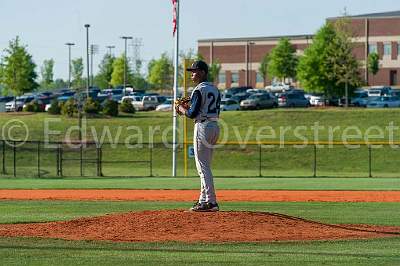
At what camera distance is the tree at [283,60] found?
94.8m

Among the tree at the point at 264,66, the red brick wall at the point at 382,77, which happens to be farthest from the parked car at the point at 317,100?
the tree at the point at 264,66

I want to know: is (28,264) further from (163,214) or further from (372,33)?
(372,33)

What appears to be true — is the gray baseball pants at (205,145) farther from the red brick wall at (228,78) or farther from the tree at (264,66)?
the red brick wall at (228,78)

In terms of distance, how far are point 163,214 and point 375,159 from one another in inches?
1300

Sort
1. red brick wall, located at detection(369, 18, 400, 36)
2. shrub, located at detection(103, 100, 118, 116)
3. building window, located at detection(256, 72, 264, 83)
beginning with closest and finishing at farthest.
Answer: shrub, located at detection(103, 100, 118, 116) < red brick wall, located at detection(369, 18, 400, 36) < building window, located at detection(256, 72, 264, 83)

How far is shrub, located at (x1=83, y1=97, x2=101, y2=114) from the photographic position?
2341 inches

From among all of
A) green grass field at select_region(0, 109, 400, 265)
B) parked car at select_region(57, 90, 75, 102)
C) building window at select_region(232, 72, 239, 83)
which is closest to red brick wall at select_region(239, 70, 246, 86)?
building window at select_region(232, 72, 239, 83)

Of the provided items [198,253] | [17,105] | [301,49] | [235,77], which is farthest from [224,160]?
[235,77]

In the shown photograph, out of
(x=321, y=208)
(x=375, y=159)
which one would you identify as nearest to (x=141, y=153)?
(x=375, y=159)

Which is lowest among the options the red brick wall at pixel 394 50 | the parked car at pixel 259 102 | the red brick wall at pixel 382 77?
the parked car at pixel 259 102

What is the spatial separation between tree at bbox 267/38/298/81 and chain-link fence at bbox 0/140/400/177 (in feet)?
155

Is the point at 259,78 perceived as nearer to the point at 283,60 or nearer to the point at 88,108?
the point at 283,60

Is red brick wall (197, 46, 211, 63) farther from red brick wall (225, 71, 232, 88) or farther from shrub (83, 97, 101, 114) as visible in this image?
shrub (83, 97, 101, 114)

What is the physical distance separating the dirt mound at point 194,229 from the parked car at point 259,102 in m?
52.3
